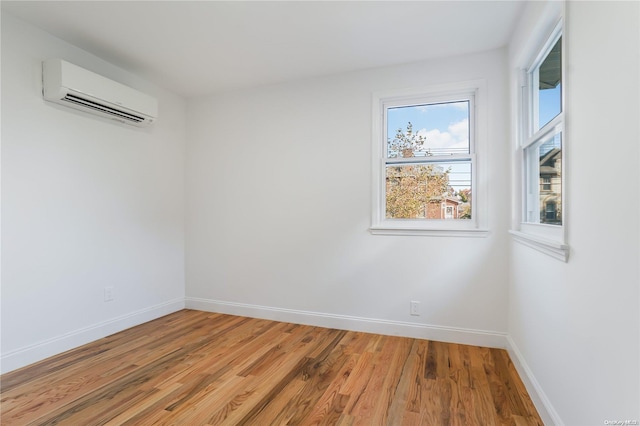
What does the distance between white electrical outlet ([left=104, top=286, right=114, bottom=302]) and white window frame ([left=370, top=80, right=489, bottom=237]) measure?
100 inches

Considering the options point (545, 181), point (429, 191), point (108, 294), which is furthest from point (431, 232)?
point (108, 294)

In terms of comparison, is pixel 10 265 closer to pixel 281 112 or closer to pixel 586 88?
pixel 281 112

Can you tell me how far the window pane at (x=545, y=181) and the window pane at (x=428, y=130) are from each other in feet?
2.21

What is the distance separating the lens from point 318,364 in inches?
96.7

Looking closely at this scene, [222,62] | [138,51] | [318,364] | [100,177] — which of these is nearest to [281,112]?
[222,62]

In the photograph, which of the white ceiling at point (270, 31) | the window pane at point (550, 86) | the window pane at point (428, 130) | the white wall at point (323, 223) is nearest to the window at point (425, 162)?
the window pane at point (428, 130)

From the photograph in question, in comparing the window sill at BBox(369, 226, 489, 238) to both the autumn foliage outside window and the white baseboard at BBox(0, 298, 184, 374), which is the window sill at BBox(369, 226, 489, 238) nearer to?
the autumn foliage outside window

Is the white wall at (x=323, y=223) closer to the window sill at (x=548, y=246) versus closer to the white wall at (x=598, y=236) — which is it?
the window sill at (x=548, y=246)

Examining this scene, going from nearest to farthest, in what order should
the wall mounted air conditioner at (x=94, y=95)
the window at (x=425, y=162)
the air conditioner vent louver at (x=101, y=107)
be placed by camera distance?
the wall mounted air conditioner at (x=94, y=95) → the air conditioner vent louver at (x=101, y=107) → the window at (x=425, y=162)

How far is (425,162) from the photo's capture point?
3.04m

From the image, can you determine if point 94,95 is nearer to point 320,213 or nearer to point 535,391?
point 320,213

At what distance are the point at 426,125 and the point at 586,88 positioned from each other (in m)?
1.75

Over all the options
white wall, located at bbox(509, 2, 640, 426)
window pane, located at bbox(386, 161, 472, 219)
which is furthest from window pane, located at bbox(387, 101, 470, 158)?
white wall, located at bbox(509, 2, 640, 426)

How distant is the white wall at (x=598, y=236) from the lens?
Answer: 101cm
